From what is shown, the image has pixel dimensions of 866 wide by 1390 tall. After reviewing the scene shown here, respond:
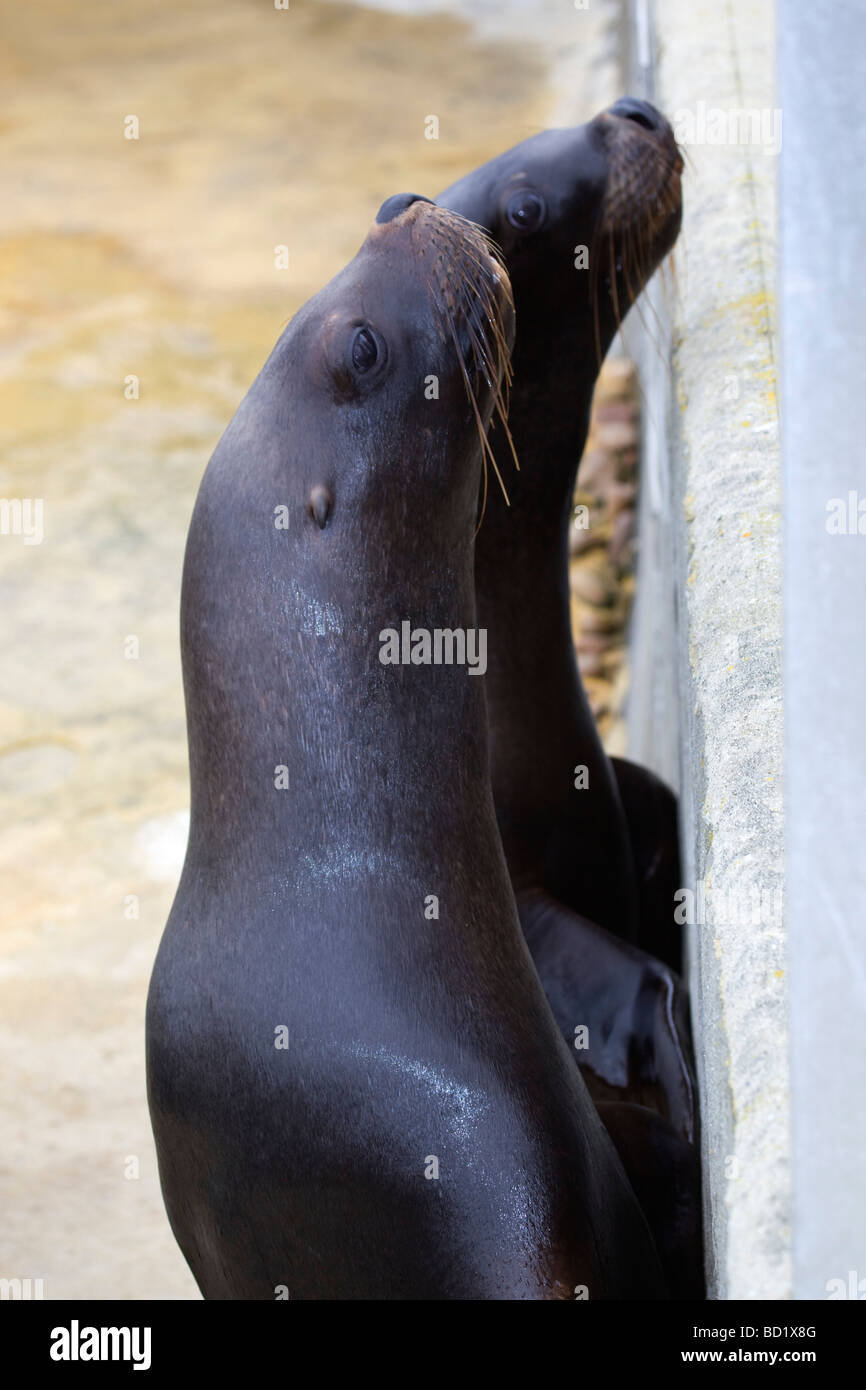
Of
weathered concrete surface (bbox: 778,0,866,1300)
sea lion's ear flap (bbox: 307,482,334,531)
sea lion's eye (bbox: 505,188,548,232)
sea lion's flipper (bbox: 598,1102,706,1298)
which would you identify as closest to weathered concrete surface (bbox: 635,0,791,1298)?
sea lion's flipper (bbox: 598,1102,706,1298)

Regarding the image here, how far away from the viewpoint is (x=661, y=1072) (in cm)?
248

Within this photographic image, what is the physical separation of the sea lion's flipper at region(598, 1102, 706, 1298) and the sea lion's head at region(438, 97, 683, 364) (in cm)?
132

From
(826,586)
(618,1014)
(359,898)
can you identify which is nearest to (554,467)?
(618,1014)

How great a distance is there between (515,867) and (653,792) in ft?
1.90

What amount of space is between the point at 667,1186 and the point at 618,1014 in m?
0.40

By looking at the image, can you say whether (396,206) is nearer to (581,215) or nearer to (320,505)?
(320,505)

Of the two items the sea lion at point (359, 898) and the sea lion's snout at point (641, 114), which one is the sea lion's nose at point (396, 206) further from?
the sea lion's snout at point (641, 114)

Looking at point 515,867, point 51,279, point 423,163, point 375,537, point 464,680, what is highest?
point 423,163

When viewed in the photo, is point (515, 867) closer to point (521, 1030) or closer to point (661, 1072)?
point (661, 1072)

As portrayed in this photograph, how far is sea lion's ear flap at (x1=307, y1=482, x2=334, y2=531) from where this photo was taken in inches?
75.9

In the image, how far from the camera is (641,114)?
2.90 m

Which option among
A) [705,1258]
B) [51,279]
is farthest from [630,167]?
[51,279]

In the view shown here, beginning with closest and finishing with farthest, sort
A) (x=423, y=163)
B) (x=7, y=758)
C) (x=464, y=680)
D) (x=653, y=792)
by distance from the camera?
1. (x=464, y=680)
2. (x=653, y=792)
3. (x=7, y=758)
4. (x=423, y=163)

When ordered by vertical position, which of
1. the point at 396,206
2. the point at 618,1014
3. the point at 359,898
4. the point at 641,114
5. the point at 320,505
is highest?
the point at 641,114
